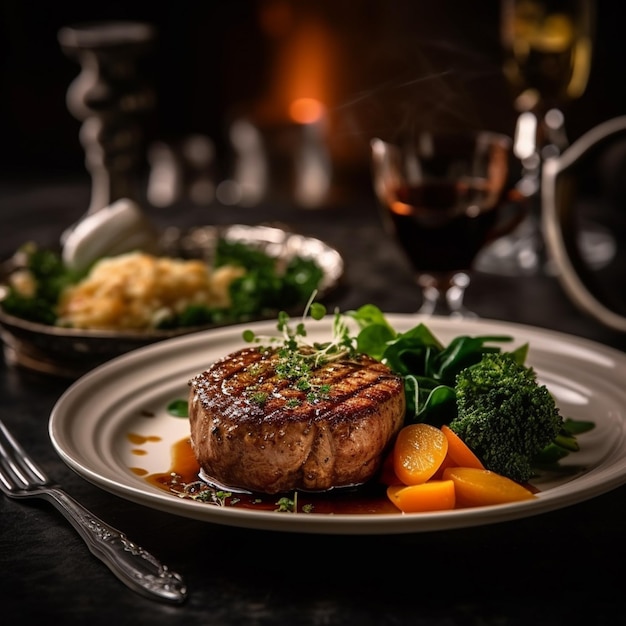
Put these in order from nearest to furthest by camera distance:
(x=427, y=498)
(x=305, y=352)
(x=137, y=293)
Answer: (x=427, y=498), (x=305, y=352), (x=137, y=293)

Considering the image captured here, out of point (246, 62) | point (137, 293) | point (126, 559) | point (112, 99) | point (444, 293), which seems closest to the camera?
point (126, 559)

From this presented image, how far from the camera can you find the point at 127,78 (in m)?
3.67

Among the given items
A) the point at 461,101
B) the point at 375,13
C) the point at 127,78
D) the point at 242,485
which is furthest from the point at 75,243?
the point at 375,13

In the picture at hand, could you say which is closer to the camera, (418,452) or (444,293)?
(418,452)

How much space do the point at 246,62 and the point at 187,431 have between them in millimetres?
5109

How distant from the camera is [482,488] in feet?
5.09

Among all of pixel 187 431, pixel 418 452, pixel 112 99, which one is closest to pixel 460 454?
pixel 418 452

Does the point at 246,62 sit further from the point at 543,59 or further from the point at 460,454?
the point at 460,454

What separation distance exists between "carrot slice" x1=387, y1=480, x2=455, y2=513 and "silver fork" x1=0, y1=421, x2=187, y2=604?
38cm

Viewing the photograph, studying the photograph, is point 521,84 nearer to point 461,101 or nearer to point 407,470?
point 461,101

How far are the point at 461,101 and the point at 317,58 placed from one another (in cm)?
405

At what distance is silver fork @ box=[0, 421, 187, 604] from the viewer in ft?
4.57

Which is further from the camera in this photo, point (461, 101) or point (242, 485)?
point (461, 101)

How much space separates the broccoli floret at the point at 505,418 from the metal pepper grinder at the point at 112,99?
230 centimetres
